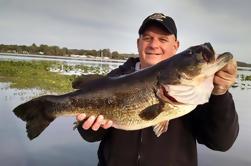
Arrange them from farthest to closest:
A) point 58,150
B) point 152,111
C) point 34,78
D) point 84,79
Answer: point 34,78, point 58,150, point 84,79, point 152,111

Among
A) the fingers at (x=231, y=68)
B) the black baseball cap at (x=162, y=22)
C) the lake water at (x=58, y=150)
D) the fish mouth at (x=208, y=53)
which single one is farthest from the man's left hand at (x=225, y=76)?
the lake water at (x=58, y=150)

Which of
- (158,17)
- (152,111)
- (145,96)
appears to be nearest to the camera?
(152,111)

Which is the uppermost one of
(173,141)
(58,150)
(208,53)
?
(208,53)

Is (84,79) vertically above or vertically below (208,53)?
below

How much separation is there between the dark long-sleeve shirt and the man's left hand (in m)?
0.27

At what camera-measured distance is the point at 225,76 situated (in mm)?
2893

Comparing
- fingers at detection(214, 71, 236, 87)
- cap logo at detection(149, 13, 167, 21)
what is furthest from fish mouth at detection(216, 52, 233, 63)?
cap logo at detection(149, 13, 167, 21)

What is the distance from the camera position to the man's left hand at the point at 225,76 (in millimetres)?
2844

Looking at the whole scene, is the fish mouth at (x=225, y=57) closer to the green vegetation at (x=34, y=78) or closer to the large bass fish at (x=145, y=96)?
the large bass fish at (x=145, y=96)

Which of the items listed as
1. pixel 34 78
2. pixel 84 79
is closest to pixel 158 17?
pixel 84 79

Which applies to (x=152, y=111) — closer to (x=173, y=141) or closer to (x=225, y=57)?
(x=173, y=141)

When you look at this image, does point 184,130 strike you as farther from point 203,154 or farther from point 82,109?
point 203,154

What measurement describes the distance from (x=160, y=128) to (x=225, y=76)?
76 centimetres

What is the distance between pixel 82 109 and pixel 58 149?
15.5 feet
